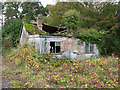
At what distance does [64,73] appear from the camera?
8367mm

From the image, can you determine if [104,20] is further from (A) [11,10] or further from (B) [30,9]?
(A) [11,10]

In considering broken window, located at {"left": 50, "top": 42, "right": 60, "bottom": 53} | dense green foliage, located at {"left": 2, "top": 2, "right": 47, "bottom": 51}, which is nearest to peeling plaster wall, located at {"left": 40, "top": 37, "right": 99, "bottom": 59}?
broken window, located at {"left": 50, "top": 42, "right": 60, "bottom": 53}

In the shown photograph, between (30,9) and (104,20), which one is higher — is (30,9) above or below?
above

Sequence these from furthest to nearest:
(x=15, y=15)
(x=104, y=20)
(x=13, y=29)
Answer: (x=15, y=15), (x=13, y=29), (x=104, y=20)

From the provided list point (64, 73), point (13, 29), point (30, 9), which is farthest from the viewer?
point (30, 9)

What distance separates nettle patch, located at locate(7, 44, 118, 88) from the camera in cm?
718

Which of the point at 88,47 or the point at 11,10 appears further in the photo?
the point at 11,10

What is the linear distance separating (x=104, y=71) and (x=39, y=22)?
8.83 meters

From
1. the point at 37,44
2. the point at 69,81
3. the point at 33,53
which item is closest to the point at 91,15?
the point at 37,44

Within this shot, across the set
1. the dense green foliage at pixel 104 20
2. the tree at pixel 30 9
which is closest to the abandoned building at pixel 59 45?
the dense green foliage at pixel 104 20

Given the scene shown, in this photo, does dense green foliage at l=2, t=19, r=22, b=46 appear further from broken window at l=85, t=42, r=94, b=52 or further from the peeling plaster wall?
broken window at l=85, t=42, r=94, b=52

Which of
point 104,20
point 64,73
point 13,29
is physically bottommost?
point 64,73

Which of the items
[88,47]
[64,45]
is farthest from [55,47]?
[88,47]

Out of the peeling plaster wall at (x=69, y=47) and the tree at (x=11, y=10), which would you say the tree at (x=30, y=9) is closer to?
the tree at (x=11, y=10)
